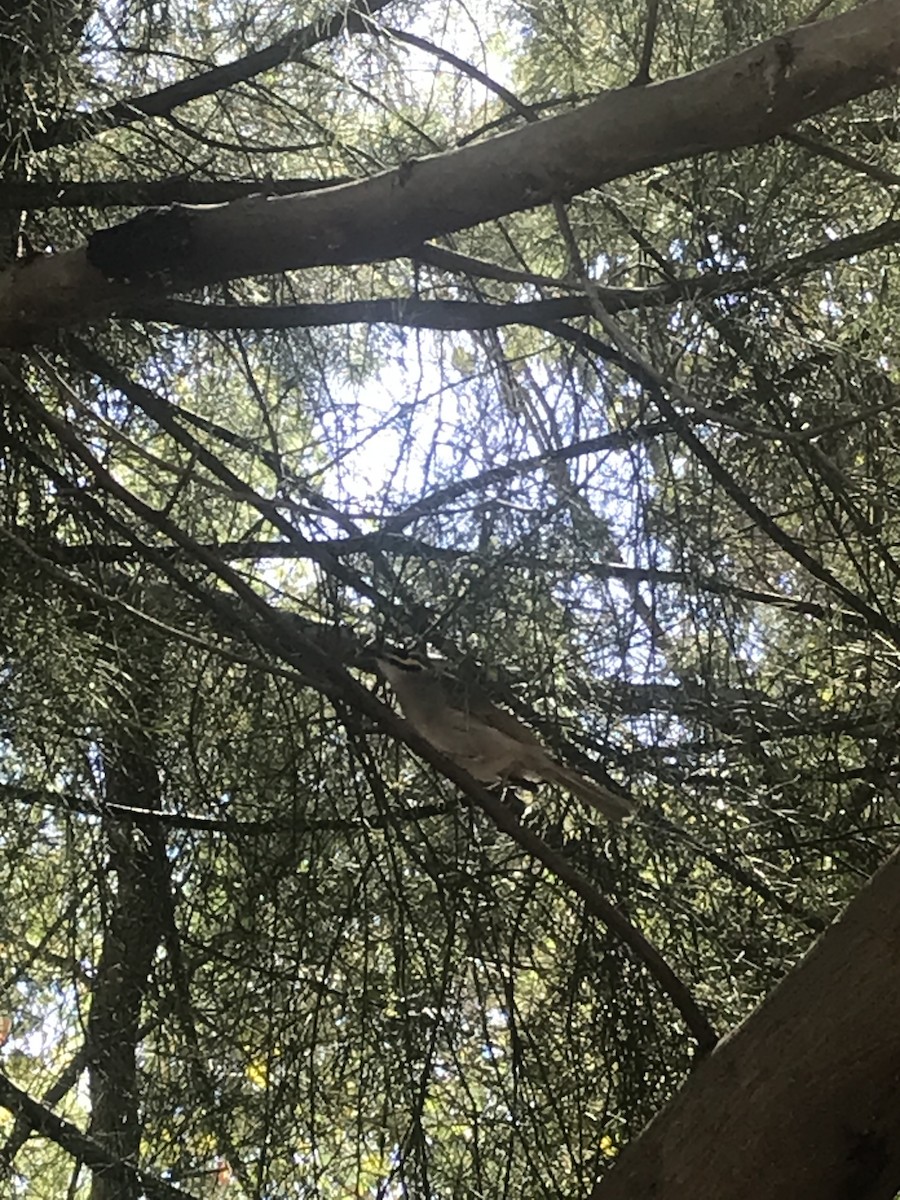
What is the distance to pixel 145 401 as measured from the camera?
3.32ft

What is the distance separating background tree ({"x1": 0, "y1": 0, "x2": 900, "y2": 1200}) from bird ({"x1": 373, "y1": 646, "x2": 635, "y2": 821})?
3 centimetres

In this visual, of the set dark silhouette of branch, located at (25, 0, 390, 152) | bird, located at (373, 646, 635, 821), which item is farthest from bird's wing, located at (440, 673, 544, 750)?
dark silhouette of branch, located at (25, 0, 390, 152)

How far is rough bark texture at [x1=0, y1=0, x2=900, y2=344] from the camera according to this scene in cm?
70

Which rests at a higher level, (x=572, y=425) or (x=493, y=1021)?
(x=572, y=425)

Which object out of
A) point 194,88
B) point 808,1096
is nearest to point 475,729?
point 808,1096

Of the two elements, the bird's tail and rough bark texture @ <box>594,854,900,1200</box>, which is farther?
the bird's tail

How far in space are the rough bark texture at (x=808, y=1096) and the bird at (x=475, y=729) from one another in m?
0.18

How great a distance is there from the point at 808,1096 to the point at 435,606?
45 cm

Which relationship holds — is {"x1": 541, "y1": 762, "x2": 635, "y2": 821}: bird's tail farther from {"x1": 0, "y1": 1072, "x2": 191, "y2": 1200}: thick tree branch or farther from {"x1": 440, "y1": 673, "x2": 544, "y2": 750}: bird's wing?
{"x1": 0, "y1": 1072, "x2": 191, "y2": 1200}: thick tree branch

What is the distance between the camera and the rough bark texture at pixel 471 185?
703 millimetres

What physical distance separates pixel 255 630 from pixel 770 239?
52 cm

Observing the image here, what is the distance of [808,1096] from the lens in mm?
772

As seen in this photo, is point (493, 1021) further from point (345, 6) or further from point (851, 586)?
point (345, 6)

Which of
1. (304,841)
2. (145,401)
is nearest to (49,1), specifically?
(145,401)
